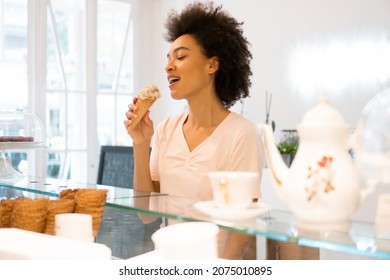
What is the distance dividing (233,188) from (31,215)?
19.5 inches

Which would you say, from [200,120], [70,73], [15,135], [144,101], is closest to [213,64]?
[200,120]

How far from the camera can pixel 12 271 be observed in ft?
2.94

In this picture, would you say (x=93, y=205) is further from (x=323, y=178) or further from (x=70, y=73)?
(x=70, y=73)

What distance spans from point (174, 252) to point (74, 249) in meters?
0.19

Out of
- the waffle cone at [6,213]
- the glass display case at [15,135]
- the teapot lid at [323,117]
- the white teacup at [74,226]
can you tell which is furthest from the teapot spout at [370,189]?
the glass display case at [15,135]

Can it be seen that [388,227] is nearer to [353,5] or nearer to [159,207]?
[159,207]

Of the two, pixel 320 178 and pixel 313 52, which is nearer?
pixel 320 178

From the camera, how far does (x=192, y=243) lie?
2.90ft

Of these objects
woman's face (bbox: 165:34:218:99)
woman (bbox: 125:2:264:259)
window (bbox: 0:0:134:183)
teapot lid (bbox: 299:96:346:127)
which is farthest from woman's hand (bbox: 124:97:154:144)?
window (bbox: 0:0:134:183)

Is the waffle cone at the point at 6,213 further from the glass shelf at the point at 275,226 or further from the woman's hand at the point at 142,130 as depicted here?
the woman's hand at the point at 142,130

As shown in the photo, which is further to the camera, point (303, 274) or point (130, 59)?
point (130, 59)

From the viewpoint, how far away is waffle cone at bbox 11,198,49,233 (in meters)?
1.11

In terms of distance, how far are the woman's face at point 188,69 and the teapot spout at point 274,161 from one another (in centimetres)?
77

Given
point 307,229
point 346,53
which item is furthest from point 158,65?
point 307,229
